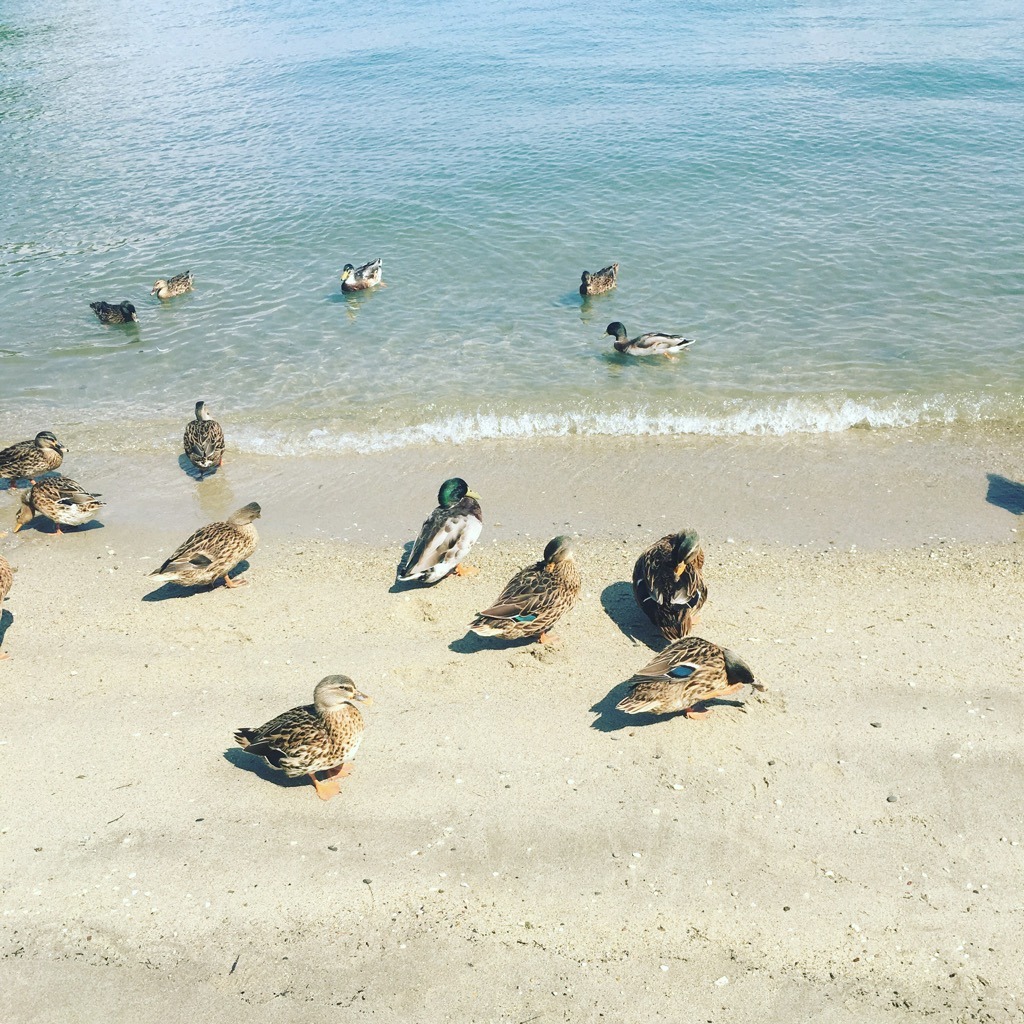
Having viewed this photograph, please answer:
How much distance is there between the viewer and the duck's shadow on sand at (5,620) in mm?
8841

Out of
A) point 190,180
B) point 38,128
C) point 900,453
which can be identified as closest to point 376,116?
point 190,180

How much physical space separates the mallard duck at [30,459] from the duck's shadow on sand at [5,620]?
10.1 ft

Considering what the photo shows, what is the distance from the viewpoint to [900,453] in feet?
39.3

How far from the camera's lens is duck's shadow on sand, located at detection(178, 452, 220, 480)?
1213 cm

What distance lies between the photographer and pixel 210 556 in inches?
365

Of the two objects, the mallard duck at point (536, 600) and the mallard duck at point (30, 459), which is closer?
the mallard duck at point (536, 600)

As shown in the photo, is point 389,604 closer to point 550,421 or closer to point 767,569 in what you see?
point 767,569

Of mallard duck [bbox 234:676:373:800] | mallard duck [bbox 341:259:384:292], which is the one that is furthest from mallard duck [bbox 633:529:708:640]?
mallard duck [bbox 341:259:384:292]

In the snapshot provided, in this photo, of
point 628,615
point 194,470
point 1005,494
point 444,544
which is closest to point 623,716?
point 628,615

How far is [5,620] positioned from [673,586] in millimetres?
6497

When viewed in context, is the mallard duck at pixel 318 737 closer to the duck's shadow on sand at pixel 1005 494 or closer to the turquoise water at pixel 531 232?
the turquoise water at pixel 531 232

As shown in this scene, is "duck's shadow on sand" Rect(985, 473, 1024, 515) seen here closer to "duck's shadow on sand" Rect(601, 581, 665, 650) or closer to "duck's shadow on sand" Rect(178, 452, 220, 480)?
"duck's shadow on sand" Rect(601, 581, 665, 650)

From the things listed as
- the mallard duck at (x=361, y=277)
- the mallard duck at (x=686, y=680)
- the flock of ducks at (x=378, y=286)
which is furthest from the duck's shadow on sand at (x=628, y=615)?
the mallard duck at (x=361, y=277)

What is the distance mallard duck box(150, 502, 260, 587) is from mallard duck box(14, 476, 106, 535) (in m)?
1.52
